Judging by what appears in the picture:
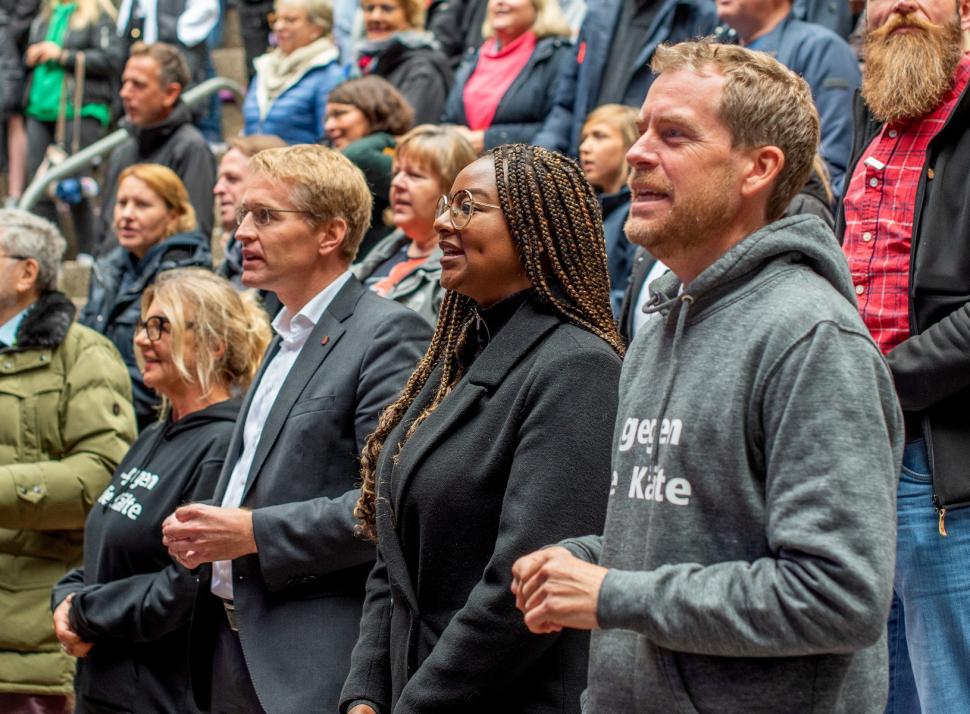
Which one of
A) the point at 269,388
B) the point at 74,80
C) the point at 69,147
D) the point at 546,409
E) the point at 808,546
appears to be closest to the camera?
the point at 808,546

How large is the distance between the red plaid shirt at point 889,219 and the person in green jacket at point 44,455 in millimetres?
2779

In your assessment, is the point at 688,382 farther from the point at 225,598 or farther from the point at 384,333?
the point at 225,598

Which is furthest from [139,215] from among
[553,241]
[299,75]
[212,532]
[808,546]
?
[808,546]

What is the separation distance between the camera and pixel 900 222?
3426 mm

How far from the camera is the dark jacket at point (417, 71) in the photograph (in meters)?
7.54

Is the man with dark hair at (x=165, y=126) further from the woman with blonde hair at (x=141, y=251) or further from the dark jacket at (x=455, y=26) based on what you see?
the dark jacket at (x=455, y=26)

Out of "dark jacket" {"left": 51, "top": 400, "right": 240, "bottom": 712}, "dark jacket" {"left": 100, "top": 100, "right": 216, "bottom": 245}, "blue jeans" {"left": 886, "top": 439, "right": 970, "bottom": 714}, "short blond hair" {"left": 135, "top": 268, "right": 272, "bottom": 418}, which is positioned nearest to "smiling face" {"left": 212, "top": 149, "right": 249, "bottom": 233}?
"dark jacket" {"left": 100, "top": 100, "right": 216, "bottom": 245}

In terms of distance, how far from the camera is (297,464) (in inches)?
146

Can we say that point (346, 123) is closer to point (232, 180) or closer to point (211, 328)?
point (232, 180)

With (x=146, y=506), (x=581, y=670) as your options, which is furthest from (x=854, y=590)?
(x=146, y=506)

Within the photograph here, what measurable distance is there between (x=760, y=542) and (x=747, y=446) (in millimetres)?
148

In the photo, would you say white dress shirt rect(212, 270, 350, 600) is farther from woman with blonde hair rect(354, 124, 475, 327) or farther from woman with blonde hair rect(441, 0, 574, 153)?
woman with blonde hair rect(441, 0, 574, 153)

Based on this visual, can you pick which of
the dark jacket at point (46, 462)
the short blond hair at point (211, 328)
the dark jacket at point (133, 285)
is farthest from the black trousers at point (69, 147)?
the short blond hair at point (211, 328)

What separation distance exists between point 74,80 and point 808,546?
825 centimetres
